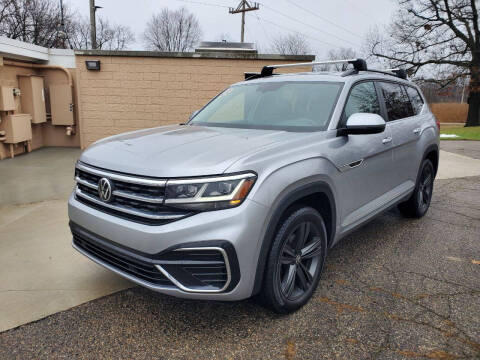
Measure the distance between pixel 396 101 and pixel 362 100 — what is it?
0.89m

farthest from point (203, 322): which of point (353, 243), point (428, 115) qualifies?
point (428, 115)

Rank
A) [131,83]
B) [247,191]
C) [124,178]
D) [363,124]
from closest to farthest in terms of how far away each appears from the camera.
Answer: [247,191] → [124,178] → [363,124] → [131,83]

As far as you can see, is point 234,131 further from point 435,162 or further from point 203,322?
point 435,162

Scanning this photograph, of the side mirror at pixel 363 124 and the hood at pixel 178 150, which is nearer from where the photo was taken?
the hood at pixel 178 150

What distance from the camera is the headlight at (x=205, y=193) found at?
7.24 ft

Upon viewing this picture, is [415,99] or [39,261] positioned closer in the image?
[39,261]

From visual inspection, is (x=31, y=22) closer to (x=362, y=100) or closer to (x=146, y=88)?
(x=146, y=88)

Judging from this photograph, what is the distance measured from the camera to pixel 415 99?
15.7ft

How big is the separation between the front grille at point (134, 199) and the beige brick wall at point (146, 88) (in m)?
7.34

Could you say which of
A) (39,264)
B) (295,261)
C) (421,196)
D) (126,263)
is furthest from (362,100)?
(39,264)

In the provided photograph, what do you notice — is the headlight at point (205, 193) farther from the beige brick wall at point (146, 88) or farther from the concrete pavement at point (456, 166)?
the beige brick wall at point (146, 88)

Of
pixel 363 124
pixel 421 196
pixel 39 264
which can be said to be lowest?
pixel 39 264

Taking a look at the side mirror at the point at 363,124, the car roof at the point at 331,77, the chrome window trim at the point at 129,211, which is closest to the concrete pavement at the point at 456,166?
the car roof at the point at 331,77

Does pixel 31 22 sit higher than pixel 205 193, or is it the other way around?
pixel 31 22
